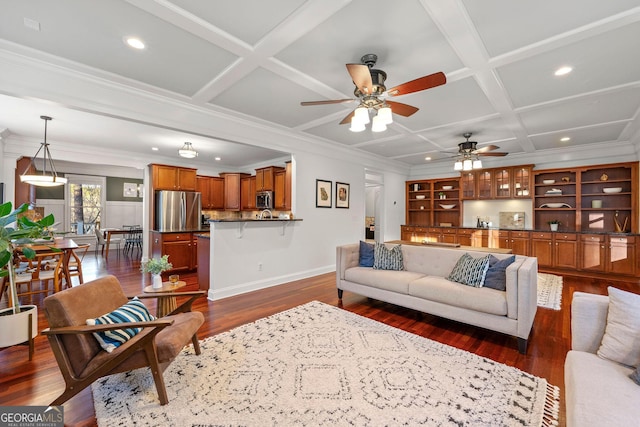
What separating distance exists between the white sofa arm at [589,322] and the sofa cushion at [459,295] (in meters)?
0.95

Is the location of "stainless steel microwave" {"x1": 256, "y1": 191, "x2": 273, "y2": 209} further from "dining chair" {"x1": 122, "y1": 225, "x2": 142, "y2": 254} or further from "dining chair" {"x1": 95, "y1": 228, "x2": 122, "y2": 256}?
"dining chair" {"x1": 95, "y1": 228, "x2": 122, "y2": 256}

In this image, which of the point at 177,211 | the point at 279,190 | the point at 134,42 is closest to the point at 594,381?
the point at 134,42

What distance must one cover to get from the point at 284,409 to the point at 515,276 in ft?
7.55

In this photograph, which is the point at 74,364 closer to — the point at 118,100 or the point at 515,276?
the point at 118,100

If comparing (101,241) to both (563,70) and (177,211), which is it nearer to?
(177,211)

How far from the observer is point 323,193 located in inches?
219

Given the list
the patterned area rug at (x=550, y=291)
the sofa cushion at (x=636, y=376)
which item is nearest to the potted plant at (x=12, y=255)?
the sofa cushion at (x=636, y=376)

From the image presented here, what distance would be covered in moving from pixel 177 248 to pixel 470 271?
18.0 feet

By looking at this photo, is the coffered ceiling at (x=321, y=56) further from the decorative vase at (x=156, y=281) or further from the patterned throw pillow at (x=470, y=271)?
the patterned throw pillow at (x=470, y=271)

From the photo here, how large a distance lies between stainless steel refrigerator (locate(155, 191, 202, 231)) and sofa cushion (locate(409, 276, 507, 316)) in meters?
5.03

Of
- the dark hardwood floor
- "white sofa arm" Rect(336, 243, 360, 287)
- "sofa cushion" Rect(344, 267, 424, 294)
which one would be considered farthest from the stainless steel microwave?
"sofa cushion" Rect(344, 267, 424, 294)

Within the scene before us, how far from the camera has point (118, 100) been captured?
3029 millimetres

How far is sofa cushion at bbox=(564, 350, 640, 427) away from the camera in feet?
3.48

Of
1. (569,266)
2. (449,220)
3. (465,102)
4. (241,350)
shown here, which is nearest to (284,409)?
(241,350)
